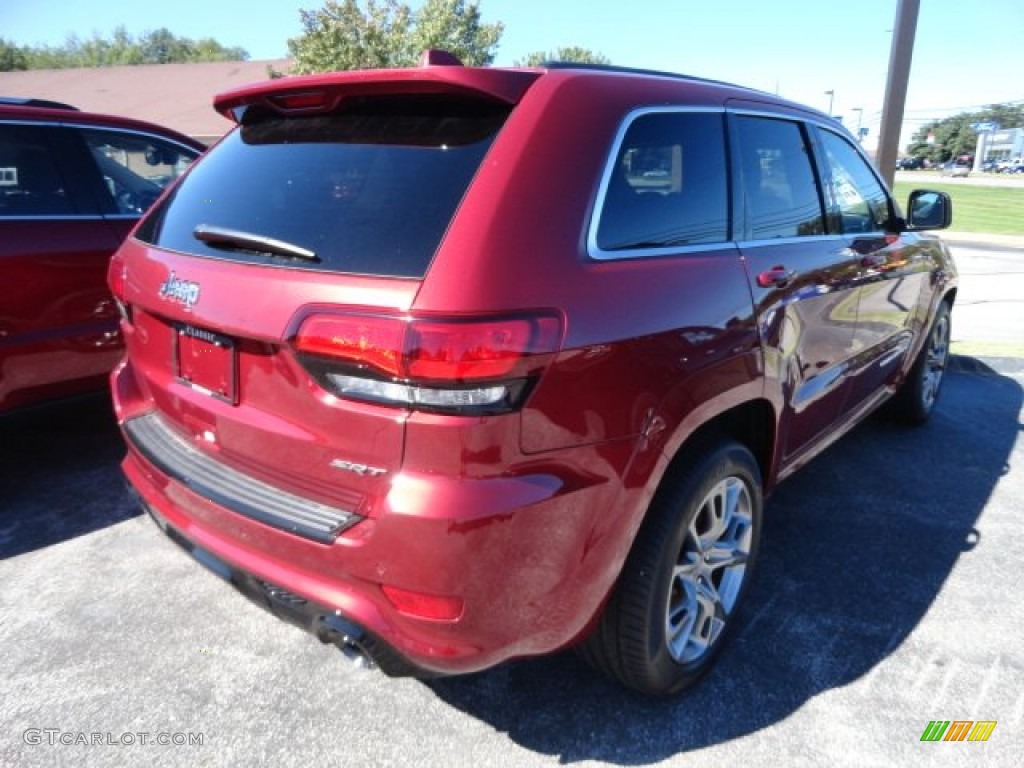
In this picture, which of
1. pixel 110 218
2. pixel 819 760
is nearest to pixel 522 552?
pixel 819 760

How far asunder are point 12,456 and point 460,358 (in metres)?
3.84

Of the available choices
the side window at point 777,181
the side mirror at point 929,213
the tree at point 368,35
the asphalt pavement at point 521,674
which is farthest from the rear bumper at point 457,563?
the tree at point 368,35

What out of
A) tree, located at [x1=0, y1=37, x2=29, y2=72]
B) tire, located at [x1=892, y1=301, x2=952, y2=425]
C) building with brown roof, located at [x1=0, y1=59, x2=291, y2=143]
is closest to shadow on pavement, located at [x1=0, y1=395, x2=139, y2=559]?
tire, located at [x1=892, y1=301, x2=952, y2=425]

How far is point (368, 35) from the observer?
26.5m

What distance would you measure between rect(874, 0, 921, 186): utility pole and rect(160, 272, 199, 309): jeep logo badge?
692 centimetres

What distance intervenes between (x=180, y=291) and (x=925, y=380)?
450cm

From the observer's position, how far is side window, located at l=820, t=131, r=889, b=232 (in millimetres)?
3352

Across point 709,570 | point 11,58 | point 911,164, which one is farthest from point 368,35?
point 911,164

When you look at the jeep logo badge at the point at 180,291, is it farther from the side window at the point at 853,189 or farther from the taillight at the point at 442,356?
the side window at the point at 853,189

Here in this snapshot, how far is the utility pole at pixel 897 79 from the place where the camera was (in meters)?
7.09

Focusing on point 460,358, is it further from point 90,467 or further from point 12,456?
point 12,456

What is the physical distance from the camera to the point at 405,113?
202 centimetres

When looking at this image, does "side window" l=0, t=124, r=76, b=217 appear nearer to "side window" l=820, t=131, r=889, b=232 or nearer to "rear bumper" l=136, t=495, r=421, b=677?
"rear bumper" l=136, t=495, r=421, b=677

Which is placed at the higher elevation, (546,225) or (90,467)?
(546,225)
